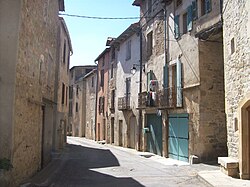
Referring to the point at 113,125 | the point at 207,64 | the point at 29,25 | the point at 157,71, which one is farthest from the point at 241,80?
the point at 113,125

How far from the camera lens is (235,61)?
32.9 ft

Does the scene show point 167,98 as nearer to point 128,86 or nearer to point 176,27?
point 176,27

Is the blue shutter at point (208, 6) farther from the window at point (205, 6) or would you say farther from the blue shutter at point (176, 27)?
the blue shutter at point (176, 27)

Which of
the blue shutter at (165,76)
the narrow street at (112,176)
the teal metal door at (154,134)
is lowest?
the narrow street at (112,176)

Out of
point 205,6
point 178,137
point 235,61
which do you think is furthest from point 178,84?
point 235,61

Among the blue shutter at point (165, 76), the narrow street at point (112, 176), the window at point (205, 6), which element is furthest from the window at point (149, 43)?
the narrow street at point (112, 176)

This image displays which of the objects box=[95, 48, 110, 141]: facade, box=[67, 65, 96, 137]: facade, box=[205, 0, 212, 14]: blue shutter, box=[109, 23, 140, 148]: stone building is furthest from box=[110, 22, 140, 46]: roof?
box=[67, 65, 96, 137]: facade

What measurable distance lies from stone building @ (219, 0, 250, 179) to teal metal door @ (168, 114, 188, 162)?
4.57m

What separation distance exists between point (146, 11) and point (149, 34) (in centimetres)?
177

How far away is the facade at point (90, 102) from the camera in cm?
3609

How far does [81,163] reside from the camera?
14383 mm

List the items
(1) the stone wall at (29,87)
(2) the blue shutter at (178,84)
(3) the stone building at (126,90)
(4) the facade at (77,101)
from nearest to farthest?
(1) the stone wall at (29,87)
(2) the blue shutter at (178,84)
(3) the stone building at (126,90)
(4) the facade at (77,101)

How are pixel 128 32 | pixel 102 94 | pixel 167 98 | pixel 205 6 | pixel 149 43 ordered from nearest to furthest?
pixel 205 6
pixel 167 98
pixel 149 43
pixel 128 32
pixel 102 94

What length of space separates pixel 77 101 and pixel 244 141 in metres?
36.7
